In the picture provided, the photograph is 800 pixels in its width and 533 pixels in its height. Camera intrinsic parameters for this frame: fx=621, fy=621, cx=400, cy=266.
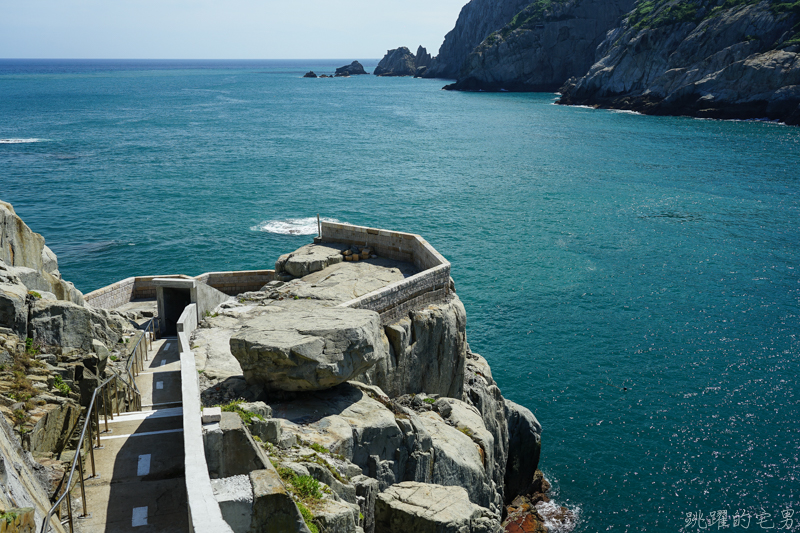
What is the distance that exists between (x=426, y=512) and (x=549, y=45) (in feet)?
548

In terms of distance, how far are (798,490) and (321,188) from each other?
4923 cm

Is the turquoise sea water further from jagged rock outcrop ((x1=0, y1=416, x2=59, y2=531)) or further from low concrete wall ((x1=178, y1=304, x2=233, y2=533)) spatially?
jagged rock outcrop ((x1=0, y1=416, x2=59, y2=531))

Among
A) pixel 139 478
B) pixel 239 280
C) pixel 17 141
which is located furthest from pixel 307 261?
→ pixel 17 141

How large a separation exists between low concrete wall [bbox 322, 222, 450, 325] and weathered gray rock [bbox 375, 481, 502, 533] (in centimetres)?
604

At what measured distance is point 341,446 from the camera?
14.0 metres

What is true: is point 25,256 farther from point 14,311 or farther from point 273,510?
point 273,510

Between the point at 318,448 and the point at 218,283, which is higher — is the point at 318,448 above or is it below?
above

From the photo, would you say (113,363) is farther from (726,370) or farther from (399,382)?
(726,370)

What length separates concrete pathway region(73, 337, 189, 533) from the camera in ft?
29.2

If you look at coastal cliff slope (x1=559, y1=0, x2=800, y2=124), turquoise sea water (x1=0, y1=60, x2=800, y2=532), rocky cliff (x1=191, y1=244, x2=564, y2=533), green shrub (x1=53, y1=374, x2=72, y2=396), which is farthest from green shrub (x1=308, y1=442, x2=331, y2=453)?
coastal cliff slope (x1=559, y1=0, x2=800, y2=124)

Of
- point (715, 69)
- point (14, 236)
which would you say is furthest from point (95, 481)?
point (715, 69)

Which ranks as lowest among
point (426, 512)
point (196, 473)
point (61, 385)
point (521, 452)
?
point (521, 452)

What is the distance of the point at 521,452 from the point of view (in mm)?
24812

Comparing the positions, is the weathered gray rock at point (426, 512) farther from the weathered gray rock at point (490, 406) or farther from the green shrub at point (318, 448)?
the weathered gray rock at point (490, 406)
